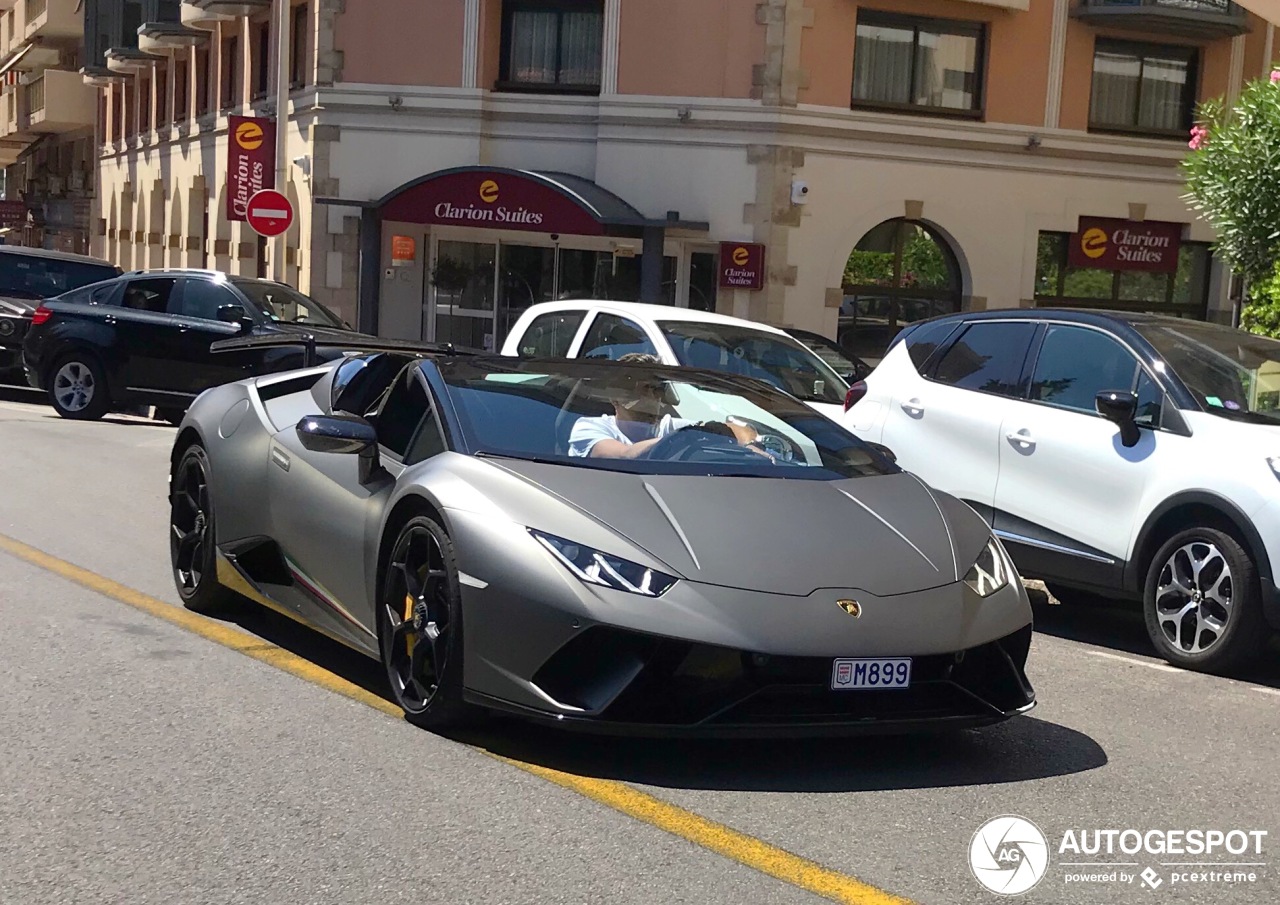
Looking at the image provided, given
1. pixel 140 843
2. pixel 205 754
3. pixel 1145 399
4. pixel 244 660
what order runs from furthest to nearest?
pixel 1145 399 < pixel 244 660 < pixel 205 754 < pixel 140 843

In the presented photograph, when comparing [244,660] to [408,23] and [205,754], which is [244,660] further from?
[408,23]

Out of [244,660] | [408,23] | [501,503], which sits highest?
[408,23]

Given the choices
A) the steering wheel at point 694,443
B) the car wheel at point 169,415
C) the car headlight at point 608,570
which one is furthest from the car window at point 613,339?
the car wheel at point 169,415

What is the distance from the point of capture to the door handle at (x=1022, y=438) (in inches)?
328

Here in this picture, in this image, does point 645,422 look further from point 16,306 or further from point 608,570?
point 16,306

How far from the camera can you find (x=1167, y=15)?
25062 mm

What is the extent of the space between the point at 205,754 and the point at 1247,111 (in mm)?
10839

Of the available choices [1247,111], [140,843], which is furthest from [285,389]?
[1247,111]

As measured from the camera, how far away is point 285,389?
7387 millimetres

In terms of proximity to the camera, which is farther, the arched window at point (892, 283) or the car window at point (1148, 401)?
the arched window at point (892, 283)

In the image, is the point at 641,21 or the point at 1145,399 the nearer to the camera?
the point at 1145,399

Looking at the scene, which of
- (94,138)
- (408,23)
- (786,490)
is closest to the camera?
(786,490)

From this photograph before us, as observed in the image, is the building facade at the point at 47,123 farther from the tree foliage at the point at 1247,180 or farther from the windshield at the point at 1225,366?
the windshield at the point at 1225,366

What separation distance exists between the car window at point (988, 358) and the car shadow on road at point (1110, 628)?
3.98 feet
